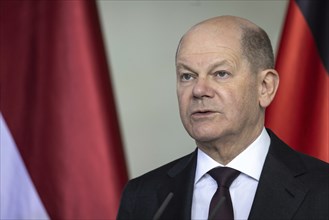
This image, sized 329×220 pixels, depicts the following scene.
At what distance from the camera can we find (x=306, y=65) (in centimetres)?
205

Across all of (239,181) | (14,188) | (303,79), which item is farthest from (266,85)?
(14,188)

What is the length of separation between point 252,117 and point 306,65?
654mm

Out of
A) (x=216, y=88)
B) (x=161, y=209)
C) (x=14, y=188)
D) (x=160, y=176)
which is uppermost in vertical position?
(x=216, y=88)

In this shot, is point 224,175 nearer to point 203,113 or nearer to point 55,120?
point 203,113

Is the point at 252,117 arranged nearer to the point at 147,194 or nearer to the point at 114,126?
the point at 147,194

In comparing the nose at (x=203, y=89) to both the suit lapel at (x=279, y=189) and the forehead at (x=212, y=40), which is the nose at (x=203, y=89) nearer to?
the forehead at (x=212, y=40)

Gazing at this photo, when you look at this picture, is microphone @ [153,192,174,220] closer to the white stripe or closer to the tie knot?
the tie knot

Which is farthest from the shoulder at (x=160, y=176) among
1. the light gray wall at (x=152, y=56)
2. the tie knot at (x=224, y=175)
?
the light gray wall at (x=152, y=56)

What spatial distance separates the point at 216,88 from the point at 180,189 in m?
0.26

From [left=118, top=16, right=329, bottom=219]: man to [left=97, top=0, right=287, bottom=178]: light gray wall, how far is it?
849mm

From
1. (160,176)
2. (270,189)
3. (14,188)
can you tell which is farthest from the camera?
(14,188)

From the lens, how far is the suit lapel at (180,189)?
144cm

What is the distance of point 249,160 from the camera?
4.75 ft

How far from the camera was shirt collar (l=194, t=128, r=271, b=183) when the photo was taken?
4.72ft
